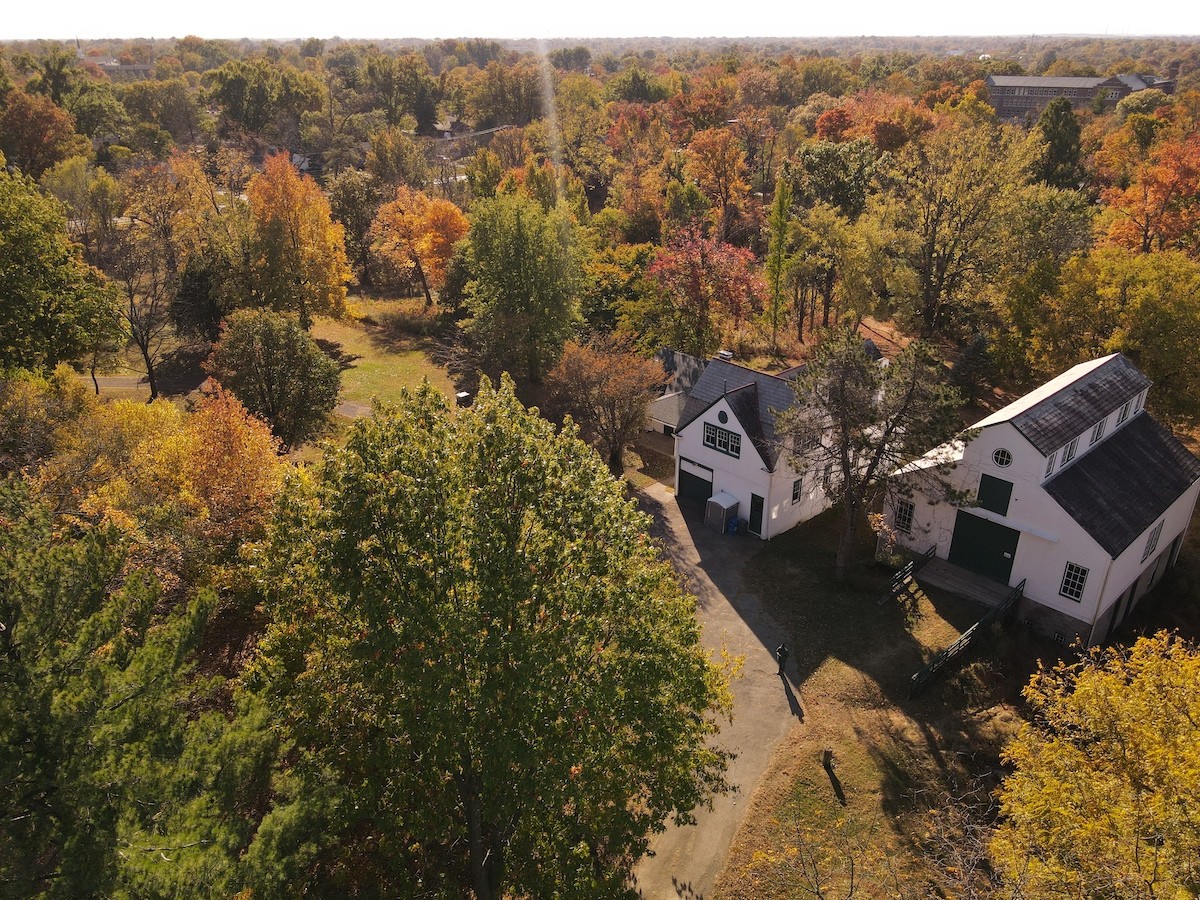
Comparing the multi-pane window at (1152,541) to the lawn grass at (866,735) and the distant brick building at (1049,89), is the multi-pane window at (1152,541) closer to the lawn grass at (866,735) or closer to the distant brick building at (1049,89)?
the lawn grass at (866,735)

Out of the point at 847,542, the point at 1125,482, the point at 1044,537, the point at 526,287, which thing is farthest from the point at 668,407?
→ the point at 1125,482

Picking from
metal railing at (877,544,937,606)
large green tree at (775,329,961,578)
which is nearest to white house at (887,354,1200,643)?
metal railing at (877,544,937,606)

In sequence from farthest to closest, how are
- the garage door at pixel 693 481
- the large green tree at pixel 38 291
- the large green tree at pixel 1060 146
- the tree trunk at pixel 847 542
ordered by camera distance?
1. the large green tree at pixel 1060 146
2. the garage door at pixel 693 481
3. the large green tree at pixel 38 291
4. the tree trunk at pixel 847 542

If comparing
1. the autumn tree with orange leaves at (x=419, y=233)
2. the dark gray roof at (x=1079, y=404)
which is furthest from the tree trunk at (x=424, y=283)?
the dark gray roof at (x=1079, y=404)

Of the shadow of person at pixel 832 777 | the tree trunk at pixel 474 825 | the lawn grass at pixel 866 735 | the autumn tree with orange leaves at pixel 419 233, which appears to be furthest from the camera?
the autumn tree with orange leaves at pixel 419 233

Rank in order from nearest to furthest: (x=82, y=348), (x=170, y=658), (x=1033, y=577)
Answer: (x=170, y=658)
(x=1033, y=577)
(x=82, y=348)

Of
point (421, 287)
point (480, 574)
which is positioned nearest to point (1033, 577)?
point (480, 574)

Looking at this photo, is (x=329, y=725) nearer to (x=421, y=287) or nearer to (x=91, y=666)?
(x=91, y=666)

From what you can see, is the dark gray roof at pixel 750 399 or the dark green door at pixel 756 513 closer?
the dark gray roof at pixel 750 399
